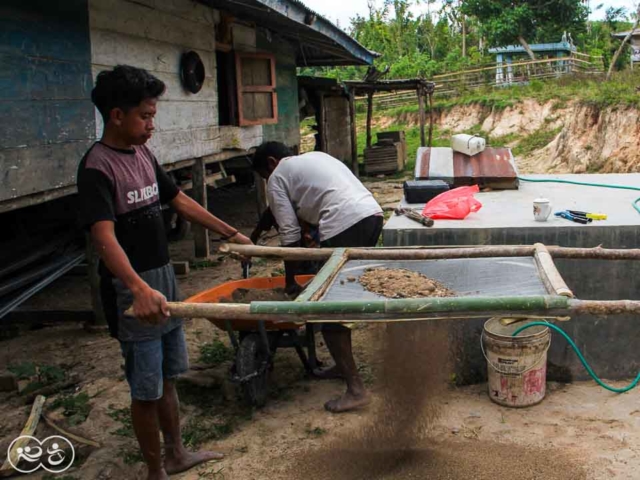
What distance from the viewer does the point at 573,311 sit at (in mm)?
2328

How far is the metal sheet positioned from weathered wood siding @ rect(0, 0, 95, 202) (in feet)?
9.53

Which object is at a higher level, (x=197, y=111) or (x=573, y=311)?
(x=197, y=111)

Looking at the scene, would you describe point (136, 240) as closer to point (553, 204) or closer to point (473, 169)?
point (553, 204)

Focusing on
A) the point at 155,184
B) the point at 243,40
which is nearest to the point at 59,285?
the point at 243,40

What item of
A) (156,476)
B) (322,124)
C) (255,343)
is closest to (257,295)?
(255,343)

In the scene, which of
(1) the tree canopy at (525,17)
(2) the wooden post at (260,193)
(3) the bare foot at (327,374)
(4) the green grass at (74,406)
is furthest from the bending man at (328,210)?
(1) the tree canopy at (525,17)

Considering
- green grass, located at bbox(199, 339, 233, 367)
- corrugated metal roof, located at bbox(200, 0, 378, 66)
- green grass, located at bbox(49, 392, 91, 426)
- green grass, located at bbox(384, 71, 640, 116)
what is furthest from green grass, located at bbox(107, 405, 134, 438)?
green grass, located at bbox(384, 71, 640, 116)

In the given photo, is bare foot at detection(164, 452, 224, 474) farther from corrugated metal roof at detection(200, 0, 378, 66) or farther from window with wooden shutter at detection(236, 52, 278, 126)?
window with wooden shutter at detection(236, 52, 278, 126)

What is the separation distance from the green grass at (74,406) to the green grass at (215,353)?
0.92m

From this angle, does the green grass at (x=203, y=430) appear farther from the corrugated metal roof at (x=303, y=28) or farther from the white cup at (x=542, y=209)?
the corrugated metal roof at (x=303, y=28)

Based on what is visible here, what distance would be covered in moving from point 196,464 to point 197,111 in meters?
5.11

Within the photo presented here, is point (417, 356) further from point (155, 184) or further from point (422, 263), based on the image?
point (155, 184)

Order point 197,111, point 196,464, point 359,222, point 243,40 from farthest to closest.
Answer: point 243,40 → point 197,111 → point 359,222 → point 196,464

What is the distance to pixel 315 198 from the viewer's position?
412cm
